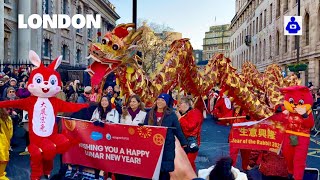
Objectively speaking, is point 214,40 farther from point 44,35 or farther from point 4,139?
point 4,139

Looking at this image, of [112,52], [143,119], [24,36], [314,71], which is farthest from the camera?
[314,71]

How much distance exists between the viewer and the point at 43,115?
22.1 feet

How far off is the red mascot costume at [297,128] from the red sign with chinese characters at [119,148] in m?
2.22

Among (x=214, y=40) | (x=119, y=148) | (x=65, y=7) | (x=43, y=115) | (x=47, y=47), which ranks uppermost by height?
(x=214, y=40)

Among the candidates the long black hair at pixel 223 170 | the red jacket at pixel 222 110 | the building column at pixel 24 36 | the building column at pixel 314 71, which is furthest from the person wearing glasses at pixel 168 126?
the building column at pixel 314 71

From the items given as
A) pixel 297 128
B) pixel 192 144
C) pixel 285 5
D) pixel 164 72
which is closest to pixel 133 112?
pixel 192 144

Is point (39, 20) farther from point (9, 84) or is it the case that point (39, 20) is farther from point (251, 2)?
point (251, 2)

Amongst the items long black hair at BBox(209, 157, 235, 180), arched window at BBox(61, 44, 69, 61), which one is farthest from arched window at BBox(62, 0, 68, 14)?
long black hair at BBox(209, 157, 235, 180)

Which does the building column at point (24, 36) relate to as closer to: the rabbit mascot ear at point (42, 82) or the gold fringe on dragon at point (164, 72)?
the gold fringe on dragon at point (164, 72)

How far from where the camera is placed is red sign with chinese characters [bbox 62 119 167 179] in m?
5.95

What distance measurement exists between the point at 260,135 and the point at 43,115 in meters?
3.72

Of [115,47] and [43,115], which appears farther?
[115,47]

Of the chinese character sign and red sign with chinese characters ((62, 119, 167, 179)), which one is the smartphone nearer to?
red sign with chinese characters ((62, 119, 167, 179))

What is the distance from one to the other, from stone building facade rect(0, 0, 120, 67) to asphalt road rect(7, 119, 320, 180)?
4952 mm
